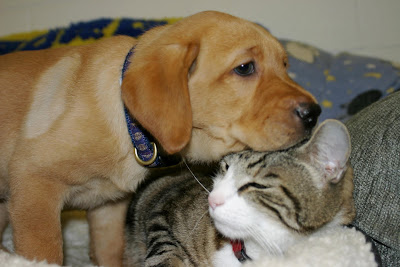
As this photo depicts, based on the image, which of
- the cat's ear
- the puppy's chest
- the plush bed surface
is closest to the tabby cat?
the cat's ear

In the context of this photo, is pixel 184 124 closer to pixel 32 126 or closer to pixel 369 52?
pixel 32 126

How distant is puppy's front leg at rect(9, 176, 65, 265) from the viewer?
1658mm

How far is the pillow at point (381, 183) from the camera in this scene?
1.52m

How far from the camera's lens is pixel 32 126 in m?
1.79

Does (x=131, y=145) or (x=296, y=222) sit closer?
(x=296, y=222)

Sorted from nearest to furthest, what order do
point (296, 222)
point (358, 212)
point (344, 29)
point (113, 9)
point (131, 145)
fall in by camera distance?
point (296, 222), point (358, 212), point (131, 145), point (344, 29), point (113, 9)

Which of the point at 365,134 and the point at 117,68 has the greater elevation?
the point at 117,68

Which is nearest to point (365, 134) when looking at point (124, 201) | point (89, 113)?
point (89, 113)

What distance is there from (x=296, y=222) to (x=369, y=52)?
2.48 meters

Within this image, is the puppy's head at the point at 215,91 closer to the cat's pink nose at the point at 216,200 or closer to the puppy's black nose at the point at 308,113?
the puppy's black nose at the point at 308,113

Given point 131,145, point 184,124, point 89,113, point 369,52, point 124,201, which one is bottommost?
point 124,201

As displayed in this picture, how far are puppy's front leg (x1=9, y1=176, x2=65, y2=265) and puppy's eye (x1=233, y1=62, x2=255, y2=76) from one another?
0.88 meters

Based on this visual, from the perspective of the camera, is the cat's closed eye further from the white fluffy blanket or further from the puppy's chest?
the puppy's chest

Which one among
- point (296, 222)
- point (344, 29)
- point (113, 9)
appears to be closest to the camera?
point (296, 222)
